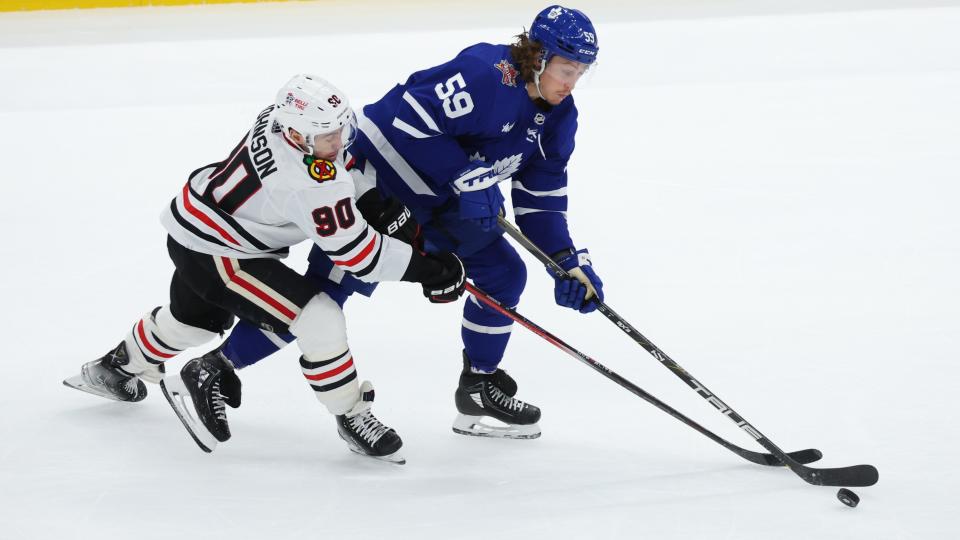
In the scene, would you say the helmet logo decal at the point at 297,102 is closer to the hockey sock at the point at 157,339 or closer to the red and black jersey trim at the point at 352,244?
the red and black jersey trim at the point at 352,244

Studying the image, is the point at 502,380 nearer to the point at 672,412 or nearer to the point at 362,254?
the point at 672,412

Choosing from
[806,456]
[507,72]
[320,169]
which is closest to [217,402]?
[320,169]

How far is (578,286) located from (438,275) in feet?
1.26

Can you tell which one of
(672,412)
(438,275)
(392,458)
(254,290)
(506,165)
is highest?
(506,165)

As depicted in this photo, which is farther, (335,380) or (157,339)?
(157,339)

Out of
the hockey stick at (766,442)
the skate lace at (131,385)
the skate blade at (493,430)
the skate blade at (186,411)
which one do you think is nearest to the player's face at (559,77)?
the hockey stick at (766,442)

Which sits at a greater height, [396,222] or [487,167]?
[487,167]

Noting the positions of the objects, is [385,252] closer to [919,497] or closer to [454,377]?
[454,377]

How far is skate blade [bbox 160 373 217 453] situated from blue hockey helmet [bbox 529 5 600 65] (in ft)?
4.12

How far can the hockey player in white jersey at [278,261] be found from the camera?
231 centimetres

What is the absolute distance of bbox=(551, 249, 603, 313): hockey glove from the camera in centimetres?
263

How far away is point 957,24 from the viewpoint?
676 centimetres

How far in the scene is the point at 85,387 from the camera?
9.36 ft

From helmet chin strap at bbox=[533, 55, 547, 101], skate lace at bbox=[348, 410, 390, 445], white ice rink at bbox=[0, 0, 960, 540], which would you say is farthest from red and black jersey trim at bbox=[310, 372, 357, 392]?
helmet chin strap at bbox=[533, 55, 547, 101]
